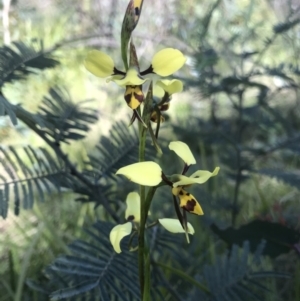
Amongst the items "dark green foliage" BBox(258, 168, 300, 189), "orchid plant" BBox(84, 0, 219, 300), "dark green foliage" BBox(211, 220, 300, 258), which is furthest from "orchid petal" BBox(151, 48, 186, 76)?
"dark green foliage" BBox(258, 168, 300, 189)

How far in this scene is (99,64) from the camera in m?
0.36

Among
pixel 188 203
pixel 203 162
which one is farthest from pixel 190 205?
pixel 203 162

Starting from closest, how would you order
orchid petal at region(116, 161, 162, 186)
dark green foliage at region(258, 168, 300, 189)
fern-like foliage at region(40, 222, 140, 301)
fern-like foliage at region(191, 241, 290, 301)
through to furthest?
orchid petal at region(116, 161, 162, 186) → fern-like foliage at region(40, 222, 140, 301) → fern-like foliage at region(191, 241, 290, 301) → dark green foliage at region(258, 168, 300, 189)

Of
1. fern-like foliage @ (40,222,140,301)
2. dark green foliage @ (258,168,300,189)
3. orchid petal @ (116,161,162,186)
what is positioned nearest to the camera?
orchid petal @ (116,161,162,186)

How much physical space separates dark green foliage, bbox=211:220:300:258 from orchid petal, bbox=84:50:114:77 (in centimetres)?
32

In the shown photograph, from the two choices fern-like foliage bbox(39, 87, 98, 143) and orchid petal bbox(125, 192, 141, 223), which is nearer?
orchid petal bbox(125, 192, 141, 223)

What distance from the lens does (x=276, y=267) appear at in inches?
33.1

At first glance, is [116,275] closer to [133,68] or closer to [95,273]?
[95,273]

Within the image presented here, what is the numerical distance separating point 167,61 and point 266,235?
0.36m

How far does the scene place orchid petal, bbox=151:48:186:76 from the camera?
1.13 feet

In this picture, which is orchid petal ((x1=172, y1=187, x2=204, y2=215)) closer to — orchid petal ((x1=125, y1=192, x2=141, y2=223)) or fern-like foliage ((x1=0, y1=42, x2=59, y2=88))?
orchid petal ((x1=125, y1=192, x2=141, y2=223))

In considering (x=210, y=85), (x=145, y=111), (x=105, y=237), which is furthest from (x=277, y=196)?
(x=145, y=111)

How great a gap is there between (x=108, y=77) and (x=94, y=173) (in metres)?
0.22

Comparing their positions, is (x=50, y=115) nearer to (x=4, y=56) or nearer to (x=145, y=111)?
(x=4, y=56)
